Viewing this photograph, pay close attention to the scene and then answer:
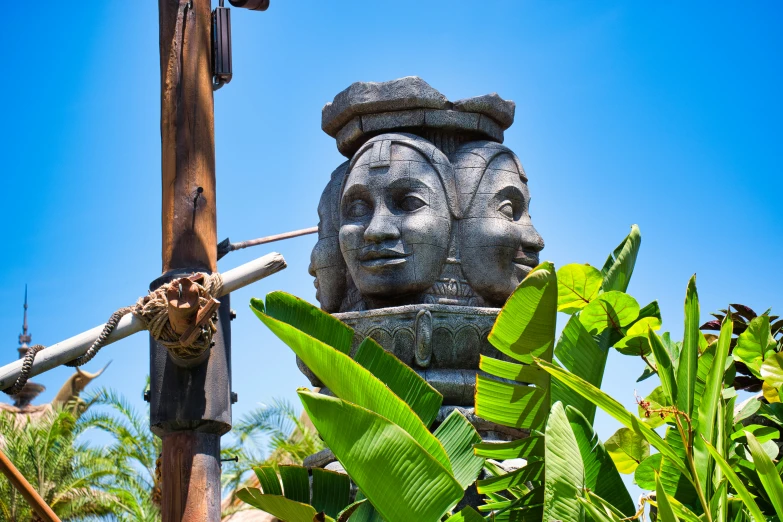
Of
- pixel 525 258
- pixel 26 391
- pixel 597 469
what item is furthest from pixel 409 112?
pixel 26 391

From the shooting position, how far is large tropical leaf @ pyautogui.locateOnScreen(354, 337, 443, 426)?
2990 mm

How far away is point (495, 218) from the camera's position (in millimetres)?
6492

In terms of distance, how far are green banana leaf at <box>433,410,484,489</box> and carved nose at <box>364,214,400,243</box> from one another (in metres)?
3.31

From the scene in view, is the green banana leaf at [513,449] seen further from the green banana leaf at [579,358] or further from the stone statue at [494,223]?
the stone statue at [494,223]

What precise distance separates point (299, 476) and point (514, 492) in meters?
0.63

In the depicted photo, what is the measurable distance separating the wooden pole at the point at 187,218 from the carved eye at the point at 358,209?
132cm

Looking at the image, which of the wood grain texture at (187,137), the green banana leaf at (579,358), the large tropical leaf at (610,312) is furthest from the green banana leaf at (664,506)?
the wood grain texture at (187,137)

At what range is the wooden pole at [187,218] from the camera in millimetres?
5043

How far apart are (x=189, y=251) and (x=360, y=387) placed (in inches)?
109

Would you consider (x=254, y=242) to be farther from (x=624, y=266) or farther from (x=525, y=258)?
(x=624, y=266)

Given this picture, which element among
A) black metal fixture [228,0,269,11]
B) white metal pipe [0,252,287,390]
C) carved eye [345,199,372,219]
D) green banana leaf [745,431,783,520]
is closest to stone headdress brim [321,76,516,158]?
carved eye [345,199,372,219]

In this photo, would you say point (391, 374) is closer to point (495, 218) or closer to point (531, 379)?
point (531, 379)

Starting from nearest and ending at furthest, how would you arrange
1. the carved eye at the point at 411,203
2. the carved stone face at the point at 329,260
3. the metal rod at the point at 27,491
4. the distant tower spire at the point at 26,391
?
1. the metal rod at the point at 27,491
2. the carved eye at the point at 411,203
3. the carved stone face at the point at 329,260
4. the distant tower spire at the point at 26,391

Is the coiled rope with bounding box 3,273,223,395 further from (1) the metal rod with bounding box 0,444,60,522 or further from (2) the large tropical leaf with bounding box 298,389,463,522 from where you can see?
(2) the large tropical leaf with bounding box 298,389,463,522
